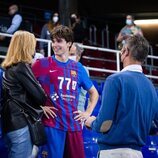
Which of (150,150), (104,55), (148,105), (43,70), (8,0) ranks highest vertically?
(8,0)

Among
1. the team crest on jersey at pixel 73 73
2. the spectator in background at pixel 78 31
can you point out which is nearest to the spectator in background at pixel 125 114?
the team crest on jersey at pixel 73 73

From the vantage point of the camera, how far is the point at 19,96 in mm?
4676

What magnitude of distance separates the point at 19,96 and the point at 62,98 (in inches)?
16.4

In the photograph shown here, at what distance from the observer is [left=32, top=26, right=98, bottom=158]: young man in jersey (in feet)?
15.7

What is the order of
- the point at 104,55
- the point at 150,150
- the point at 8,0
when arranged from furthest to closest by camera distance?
the point at 8,0
the point at 104,55
the point at 150,150

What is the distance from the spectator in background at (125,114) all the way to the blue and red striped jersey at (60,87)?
0.90 metres

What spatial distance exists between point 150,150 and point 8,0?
1233 cm

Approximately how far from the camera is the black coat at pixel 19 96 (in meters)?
4.63

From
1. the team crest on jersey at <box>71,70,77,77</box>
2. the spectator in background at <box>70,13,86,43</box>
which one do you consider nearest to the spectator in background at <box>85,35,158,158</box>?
the team crest on jersey at <box>71,70,77,77</box>

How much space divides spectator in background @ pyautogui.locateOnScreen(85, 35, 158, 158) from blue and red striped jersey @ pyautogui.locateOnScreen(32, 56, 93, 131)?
90 centimetres

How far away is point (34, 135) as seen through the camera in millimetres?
4645

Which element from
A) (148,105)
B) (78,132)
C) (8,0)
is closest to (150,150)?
(78,132)

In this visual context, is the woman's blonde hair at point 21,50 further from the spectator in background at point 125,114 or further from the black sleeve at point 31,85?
the spectator in background at point 125,114

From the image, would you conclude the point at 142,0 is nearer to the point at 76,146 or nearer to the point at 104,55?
the point at 104,55
